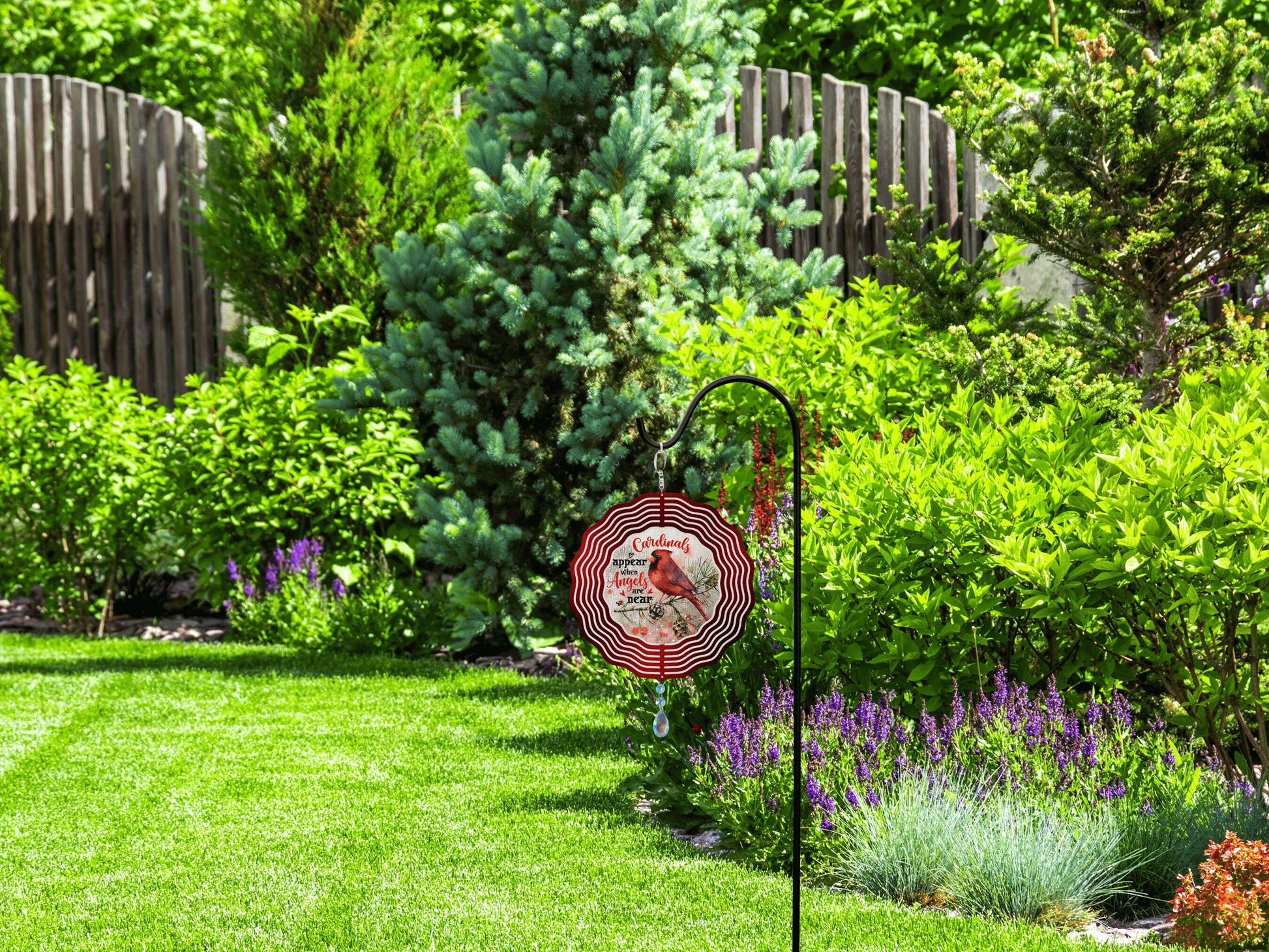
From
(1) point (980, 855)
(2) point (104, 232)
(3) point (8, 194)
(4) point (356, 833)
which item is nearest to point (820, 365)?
(1) point (980, 855)

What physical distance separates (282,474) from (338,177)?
6.54 ft

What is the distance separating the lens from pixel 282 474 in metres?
7.52

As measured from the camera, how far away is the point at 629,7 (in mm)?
6867

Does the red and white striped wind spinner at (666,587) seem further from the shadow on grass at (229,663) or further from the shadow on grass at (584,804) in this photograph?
the shadow on grass at (229,663)

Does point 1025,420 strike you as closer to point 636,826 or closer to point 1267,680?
point 1267,680

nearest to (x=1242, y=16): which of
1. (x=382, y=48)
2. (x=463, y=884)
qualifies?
(x=382, y=48)

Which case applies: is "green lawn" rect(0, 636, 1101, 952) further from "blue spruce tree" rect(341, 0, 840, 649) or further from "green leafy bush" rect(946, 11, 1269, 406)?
"green leafy bush" rect(946, 11, 1269, 406)

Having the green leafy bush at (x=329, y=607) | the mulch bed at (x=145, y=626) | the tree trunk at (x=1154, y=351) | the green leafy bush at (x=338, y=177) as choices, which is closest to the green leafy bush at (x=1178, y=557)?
the tree trunk at (x=1154, y=351)

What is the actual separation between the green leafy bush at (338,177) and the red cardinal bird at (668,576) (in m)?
5.20

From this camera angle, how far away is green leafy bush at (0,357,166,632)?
7859mm

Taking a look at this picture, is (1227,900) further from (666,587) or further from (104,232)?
(104,232)

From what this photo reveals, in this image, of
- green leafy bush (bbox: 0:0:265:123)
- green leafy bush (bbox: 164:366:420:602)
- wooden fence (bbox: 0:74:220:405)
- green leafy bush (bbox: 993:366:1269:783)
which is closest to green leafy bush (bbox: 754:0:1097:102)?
green leafy bush (bbox: 164:366:420:602)

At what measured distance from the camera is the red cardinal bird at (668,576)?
11.4ft

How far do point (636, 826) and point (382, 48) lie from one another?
590 centimetres
